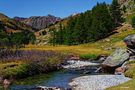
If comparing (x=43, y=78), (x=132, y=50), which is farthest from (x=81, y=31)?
(x=43, y=78)

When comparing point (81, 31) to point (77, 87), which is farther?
point (81, 31)

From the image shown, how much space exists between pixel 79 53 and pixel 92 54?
20.8 ft

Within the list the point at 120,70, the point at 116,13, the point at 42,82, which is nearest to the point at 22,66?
the point at 42,82

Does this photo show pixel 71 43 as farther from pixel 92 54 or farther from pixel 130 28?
pixel 92 54

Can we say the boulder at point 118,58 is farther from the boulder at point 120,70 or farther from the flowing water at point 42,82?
the flowing water at point 42,82

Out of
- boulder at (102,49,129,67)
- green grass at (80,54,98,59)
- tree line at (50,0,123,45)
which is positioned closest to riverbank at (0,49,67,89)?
boulder at (102,49,129,67)

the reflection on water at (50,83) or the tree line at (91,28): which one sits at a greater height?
the tree line at (91,28)

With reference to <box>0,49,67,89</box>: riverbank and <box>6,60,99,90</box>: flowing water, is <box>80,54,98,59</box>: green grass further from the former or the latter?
<box>6,60,99,90</box>: flowing water

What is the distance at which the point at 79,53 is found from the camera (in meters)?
108

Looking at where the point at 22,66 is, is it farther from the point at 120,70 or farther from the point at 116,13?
the point at 116,13

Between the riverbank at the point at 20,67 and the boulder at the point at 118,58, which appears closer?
the riverbank at the point at 20,67

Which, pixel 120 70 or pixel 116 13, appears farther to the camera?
pixel 116 13

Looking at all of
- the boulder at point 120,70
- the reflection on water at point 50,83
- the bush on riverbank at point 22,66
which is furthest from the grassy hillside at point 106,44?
the reflection on water at point 50,83

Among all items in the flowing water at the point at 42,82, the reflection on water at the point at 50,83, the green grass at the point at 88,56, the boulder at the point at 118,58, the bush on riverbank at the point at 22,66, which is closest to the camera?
the reflection on water at the point at 50,83
